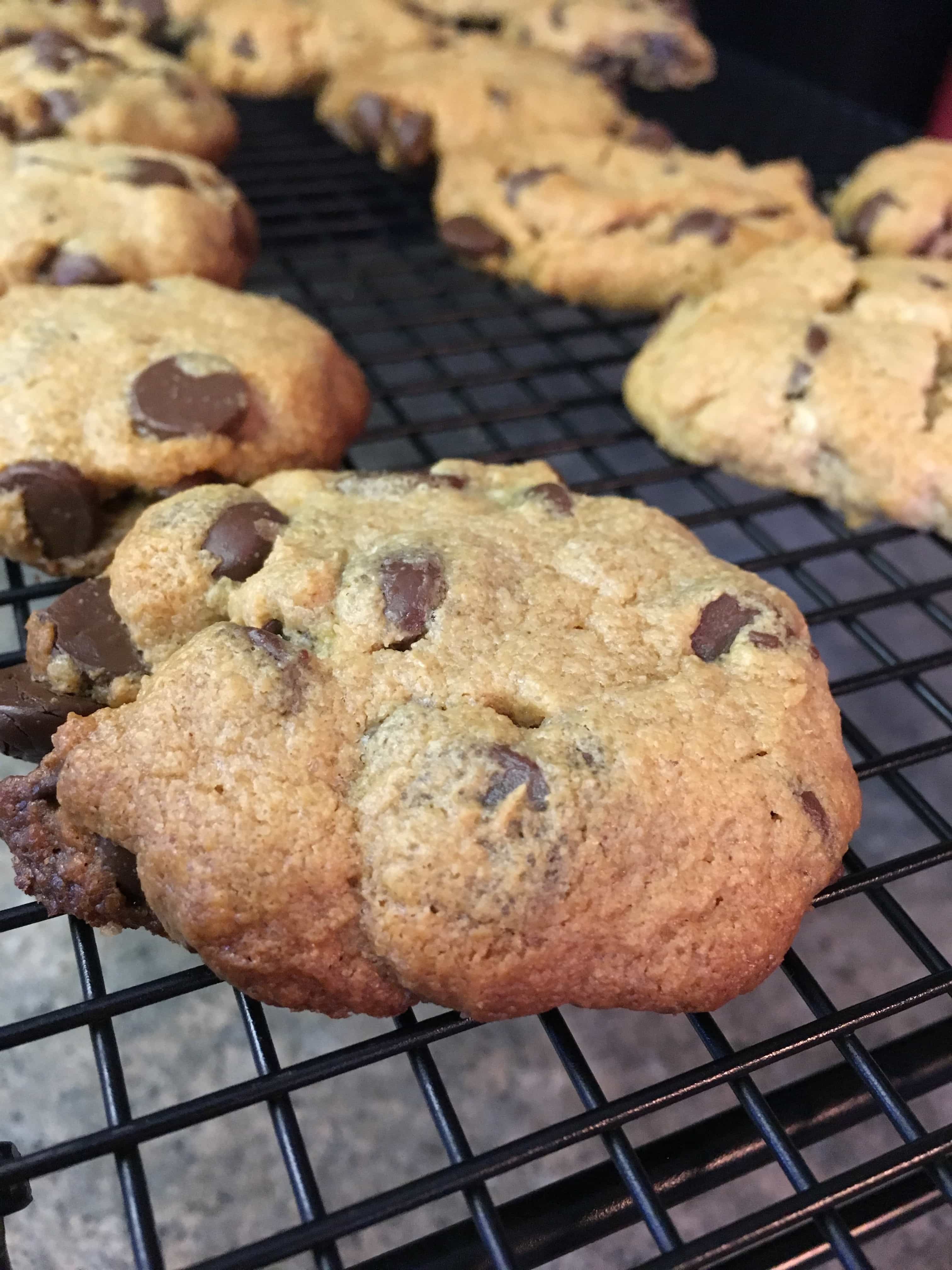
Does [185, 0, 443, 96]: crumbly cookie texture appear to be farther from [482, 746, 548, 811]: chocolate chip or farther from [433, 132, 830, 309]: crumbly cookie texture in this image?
[482, 746, 548, 811]: chocolate chip

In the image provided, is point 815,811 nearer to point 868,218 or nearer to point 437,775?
point 437,775

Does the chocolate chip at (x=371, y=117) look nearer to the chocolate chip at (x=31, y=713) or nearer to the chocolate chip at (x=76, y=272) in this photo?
the chocolate chip at (x=76, y=272)

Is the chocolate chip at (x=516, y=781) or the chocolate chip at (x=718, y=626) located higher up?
the chocolate chip at (x=718, y=626)

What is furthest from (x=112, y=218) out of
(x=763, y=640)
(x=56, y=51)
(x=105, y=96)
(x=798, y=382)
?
(x=763, y=640)

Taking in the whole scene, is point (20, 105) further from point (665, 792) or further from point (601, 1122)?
point (601, 1122)

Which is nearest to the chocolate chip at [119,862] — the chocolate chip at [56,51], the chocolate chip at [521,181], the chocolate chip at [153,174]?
the chocolate chip at [153,174]

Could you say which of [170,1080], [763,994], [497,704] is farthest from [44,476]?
[763,994]

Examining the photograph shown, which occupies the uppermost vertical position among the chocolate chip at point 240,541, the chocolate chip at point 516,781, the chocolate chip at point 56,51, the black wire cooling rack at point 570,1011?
the chocolate chip at point 56,51
